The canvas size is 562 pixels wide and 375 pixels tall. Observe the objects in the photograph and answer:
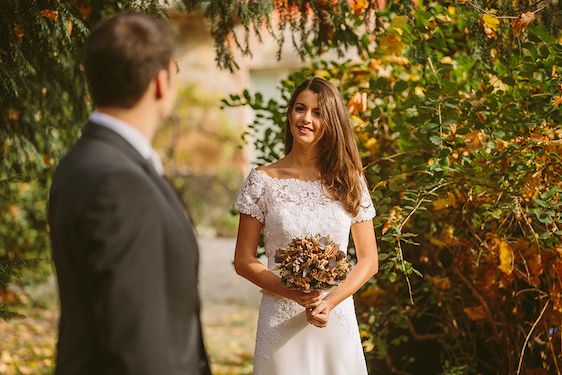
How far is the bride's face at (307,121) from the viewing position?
3676mm

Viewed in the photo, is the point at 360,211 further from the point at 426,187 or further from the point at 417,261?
the point at 417,261

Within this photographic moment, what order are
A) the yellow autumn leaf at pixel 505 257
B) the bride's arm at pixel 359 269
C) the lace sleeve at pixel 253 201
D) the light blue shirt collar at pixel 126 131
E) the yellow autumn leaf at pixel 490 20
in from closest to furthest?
1. the light blue shirt collar at pixel 126 131
2. the bride's arm at pixel 359 269
3. the lace sleeve at pixel 253 201
4. the yellow autumn leaf at pixel 490 20
5. the yellow autumn leaf at pixel 505 257

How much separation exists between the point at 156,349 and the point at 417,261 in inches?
129

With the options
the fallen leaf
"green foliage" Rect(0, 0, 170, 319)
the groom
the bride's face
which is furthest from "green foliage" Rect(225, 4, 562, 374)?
the groom

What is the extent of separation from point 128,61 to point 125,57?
12 mm

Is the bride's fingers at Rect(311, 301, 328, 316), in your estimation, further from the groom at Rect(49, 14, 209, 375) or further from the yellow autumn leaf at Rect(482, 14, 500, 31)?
the yellow autumn leaf at Rect(482, 14, 500, 31)

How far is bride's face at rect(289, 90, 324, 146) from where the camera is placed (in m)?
3.68

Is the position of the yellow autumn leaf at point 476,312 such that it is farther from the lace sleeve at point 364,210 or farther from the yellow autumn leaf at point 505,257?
the lace sleeve at point 364,210

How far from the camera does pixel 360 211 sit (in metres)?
3.71

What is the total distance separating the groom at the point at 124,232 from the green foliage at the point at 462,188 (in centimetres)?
188

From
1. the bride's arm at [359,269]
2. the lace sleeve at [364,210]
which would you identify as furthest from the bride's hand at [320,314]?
the lace sleeve at [364,210]

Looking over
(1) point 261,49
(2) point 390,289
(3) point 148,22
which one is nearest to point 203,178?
(1) point 261,49

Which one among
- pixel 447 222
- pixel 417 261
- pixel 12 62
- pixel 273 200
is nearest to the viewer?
pixel 273 200

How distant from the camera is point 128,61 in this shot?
2037 mm
